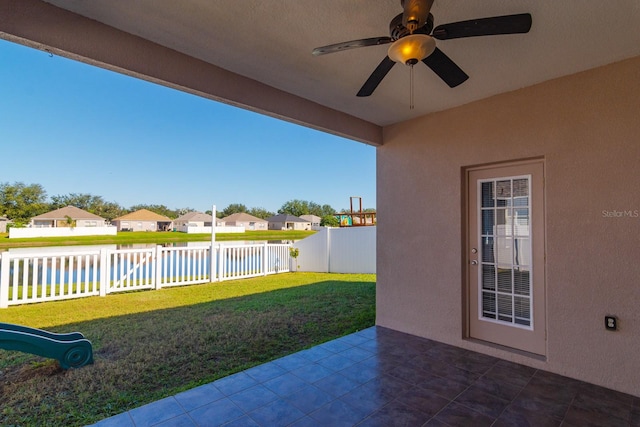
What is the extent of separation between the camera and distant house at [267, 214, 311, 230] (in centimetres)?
3338

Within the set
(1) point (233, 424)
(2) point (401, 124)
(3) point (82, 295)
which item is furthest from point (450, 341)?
(3) point (82, 295)

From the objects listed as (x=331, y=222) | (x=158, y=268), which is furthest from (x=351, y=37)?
(x=331, y=222)

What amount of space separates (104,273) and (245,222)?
26.4 m

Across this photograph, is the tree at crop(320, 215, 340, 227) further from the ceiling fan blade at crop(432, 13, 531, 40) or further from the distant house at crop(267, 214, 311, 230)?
the ceiling fan blade at crop(432, 13, 531, 40)

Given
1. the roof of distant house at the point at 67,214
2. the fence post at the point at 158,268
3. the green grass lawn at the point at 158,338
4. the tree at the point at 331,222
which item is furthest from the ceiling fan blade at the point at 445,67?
the roof of distant house at the point at 67,214

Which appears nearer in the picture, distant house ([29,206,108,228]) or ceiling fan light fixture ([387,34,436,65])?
ceiling fan light fixture ([387,34,436,65])

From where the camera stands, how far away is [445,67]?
1839 mm

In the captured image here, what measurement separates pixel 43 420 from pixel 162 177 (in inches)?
939

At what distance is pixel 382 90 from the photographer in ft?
9.67

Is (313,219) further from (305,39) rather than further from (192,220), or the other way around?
(305,39)

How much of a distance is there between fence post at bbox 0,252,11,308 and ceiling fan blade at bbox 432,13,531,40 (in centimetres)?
642

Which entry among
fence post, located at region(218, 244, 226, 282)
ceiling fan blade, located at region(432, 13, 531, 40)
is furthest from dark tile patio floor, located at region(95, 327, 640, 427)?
fence post, located at region(218, 244, 226, 282)

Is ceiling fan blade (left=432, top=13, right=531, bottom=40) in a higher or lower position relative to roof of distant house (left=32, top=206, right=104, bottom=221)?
higher

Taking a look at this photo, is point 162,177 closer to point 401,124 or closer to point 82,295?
point 82,295
